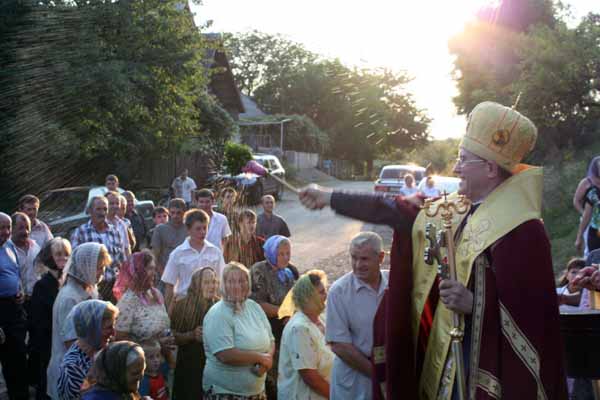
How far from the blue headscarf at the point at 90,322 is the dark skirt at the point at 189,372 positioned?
1782 millimetres

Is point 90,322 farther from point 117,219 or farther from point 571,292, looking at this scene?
point 117,219

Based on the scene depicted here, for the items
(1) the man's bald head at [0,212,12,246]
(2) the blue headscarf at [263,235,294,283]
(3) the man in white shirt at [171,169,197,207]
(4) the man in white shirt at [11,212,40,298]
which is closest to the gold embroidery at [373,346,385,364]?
(2) the blue headscarf at [263,235,294,283]

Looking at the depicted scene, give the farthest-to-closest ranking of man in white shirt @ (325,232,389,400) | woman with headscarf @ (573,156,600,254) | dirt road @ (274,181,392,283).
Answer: dirt road @ (274,181,392,283) → woman with headscarf @ (573,156,600,254) → man in white shirt @ (325,232,389,400)

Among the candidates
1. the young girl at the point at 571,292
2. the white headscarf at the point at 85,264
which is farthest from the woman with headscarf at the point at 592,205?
the white headscarf at the point at 85,264

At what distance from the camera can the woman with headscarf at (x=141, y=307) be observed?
5.76 meters

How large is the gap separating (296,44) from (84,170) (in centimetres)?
4377

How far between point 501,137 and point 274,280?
4.02m

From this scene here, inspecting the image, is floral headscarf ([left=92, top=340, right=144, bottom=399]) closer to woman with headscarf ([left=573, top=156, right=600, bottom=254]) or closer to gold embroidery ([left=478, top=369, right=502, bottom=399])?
gold embroidery ([left=478, top=369, right=502, bottom=399])

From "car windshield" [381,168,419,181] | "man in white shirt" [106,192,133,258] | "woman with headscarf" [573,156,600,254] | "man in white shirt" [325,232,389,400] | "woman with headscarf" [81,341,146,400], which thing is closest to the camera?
"woman with headscarf" [81,341,146,400]

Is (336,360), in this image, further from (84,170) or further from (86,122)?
(84,170)

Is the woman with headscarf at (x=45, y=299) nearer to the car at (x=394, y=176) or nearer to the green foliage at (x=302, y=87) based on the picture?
the car at (x=394, y=176)

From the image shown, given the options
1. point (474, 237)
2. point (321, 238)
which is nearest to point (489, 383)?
point (474, 237)

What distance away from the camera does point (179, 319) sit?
6434 millimetres

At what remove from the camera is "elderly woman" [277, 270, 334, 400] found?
518 centimetres
